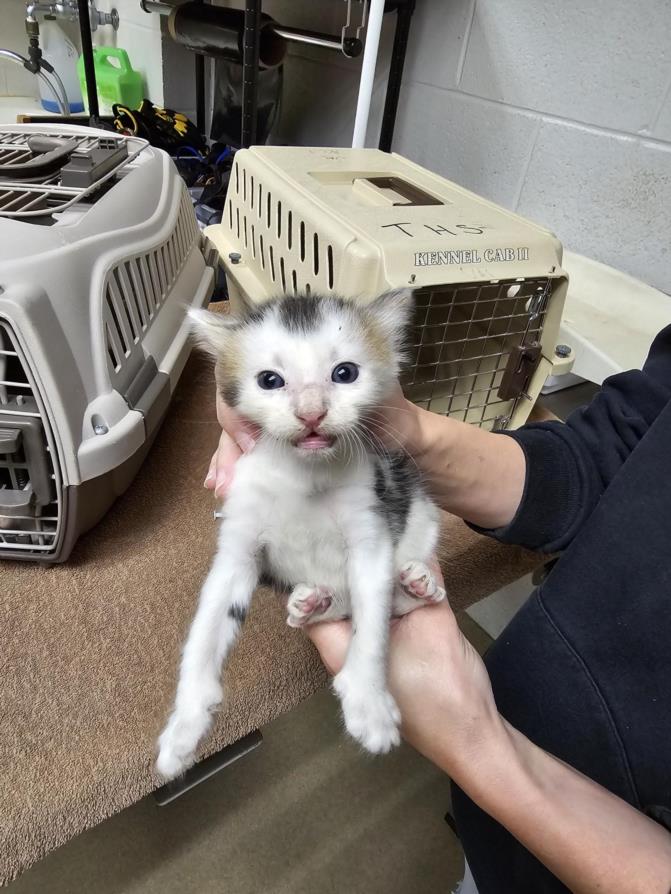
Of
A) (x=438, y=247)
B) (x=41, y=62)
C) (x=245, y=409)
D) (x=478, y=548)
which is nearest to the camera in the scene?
(x=245, y=409)

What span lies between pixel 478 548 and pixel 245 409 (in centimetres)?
56

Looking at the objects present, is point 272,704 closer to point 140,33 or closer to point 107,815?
point 107,815

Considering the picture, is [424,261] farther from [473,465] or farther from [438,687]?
[438,687]

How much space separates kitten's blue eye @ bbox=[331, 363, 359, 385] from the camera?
66 centimetres

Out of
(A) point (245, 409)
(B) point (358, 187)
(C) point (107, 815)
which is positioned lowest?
(C) point (107, 815)

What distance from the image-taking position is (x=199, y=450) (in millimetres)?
1158

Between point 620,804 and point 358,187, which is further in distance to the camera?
point 358,187

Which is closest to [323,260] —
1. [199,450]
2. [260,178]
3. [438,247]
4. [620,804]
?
[438,247]

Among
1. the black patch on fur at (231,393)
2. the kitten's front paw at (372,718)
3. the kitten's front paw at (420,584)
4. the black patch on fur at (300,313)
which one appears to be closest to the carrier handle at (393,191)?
the black patch on fur at (300,313)

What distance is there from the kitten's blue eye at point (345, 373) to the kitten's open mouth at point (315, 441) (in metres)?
0.07

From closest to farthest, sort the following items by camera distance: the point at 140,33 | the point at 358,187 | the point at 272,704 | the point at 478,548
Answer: the point at 272,704 → the point at 478,548 → the point at 358,187 → the point at 140,33

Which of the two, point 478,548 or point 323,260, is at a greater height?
point 323,260

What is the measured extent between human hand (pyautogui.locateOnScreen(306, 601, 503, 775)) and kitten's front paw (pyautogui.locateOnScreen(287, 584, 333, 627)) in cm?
4

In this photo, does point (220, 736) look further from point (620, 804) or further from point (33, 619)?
point (620, 804)
